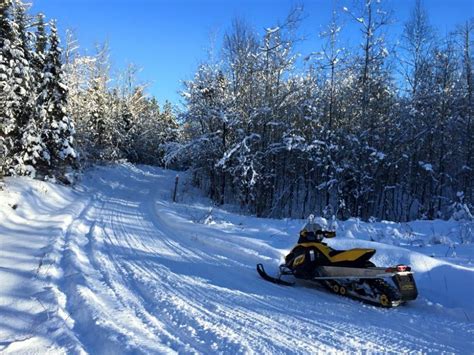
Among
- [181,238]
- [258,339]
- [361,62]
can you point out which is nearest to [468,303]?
[258,339]

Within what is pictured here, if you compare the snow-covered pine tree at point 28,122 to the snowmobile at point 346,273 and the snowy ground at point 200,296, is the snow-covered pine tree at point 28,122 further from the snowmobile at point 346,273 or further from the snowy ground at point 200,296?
the snowmobile at point 346,273

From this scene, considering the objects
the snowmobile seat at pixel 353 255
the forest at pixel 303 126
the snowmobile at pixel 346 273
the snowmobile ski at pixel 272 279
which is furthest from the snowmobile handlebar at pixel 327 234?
the forest at pixel 303 126

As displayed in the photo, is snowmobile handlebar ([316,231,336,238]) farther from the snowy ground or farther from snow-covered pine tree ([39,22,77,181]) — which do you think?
snow-covered pine tree ([39,22,77,181])

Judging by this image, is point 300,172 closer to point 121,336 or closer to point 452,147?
point 452,147

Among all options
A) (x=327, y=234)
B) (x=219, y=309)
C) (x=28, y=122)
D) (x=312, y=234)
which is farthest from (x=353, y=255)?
(x=28, y=122)

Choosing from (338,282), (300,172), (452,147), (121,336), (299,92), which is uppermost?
(299,92)

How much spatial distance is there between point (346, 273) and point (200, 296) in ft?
7.74

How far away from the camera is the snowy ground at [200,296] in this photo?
14.6ft

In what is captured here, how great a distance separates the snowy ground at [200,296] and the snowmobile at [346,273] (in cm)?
19

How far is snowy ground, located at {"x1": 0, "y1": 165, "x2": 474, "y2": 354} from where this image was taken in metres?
4.45

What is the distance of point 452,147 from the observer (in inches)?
906

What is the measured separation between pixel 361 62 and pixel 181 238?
44.1 ft

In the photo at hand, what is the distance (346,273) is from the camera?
21.6 feet

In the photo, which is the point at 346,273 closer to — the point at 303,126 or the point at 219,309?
the point at 219,309
